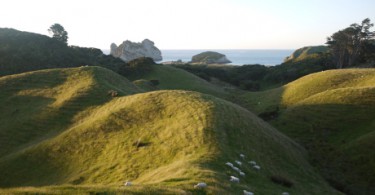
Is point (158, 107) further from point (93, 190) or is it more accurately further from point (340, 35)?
point (340, 35)

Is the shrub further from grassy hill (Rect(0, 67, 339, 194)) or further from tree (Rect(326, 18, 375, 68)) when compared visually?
tree (Rect(326, 18, 375, 68))

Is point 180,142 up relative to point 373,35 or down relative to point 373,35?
down

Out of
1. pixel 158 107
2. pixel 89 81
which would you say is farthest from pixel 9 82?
pixel 158 107

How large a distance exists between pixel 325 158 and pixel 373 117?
41.3ft

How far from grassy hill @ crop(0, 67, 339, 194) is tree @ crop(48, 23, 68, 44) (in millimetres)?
100483

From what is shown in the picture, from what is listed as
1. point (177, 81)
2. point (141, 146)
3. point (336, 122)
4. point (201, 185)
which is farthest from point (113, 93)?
point (177, 81)

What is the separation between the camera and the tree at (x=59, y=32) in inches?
5844

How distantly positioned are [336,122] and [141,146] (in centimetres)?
3121

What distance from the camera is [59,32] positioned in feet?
491

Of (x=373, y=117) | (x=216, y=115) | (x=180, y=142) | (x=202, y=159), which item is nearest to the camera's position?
(x=202, y=159)

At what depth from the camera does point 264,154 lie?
34312 millimetres

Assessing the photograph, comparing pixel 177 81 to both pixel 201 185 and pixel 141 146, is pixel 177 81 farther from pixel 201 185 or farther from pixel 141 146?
pixel 201 185

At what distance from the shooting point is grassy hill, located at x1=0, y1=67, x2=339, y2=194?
83.8 feet

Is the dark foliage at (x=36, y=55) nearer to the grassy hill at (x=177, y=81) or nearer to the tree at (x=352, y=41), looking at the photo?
the grassy hill at (x=177, y=81)
